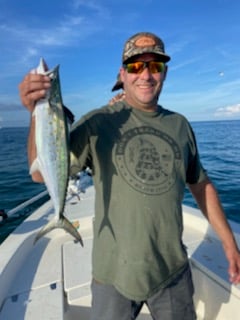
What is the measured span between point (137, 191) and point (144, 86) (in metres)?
0.69

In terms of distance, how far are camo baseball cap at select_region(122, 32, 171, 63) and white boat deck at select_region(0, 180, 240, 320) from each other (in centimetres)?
199

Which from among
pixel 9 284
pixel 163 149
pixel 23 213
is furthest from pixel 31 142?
pixel 23 213

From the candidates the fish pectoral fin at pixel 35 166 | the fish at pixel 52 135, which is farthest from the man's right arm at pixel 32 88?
the fish pectoral fin at pixel 35 166

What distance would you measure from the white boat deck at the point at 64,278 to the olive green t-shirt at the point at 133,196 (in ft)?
3.09

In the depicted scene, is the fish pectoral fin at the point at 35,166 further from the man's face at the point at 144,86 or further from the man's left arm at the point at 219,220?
the man's left arm at the point at 219,220

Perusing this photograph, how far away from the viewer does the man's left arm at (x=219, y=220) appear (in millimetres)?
2273

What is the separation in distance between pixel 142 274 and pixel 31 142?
39.9 inches

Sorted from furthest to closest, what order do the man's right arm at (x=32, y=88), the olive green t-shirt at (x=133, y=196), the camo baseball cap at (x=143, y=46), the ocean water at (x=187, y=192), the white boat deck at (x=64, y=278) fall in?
1. the ocean water at (x=187, y=192)
2. the white boat deck at (x=64, y=278)
3. the camo baseball cap at (x=143, y=46)
4. the olive green t-shirt at (x=133, y=196)
5. the man's right arm at (x=32, y=88)

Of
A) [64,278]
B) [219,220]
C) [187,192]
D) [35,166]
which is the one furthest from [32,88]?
[187,192]

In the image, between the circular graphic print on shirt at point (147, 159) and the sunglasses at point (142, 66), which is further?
the sunglasses at point (142, 66)

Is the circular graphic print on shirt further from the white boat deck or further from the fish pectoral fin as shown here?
the white boat deck

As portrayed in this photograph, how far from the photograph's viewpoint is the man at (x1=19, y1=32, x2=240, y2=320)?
1818mm

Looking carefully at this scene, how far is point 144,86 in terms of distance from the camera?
1.99m

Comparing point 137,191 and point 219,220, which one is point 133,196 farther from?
point 219,220
